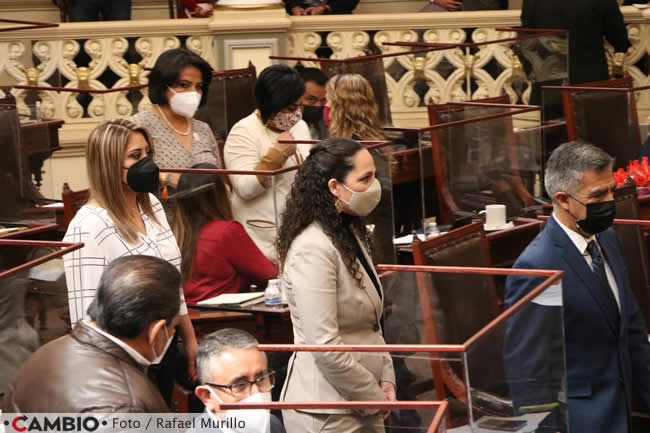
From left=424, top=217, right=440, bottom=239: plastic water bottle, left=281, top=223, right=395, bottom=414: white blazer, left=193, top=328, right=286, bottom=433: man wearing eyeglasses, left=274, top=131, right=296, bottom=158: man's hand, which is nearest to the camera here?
left=193, top=328, right=286, bottom=433: man wearing eyeglasses

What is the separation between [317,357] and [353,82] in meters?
3.66

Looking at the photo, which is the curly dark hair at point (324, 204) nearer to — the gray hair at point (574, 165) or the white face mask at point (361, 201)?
the white face mask at point (361, 201)

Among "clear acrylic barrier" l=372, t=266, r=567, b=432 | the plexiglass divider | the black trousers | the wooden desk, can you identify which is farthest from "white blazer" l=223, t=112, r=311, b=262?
the black trousers

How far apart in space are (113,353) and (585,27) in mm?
6755

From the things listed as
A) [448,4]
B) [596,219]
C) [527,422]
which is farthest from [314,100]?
[527,422]

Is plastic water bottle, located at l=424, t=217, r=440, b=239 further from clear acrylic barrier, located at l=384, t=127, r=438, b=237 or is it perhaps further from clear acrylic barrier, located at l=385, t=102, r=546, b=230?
clear acrylic barrier, located at l=384, t=127, r=438, b=237

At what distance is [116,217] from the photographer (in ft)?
12.5

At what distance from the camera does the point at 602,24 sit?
8.58 metres

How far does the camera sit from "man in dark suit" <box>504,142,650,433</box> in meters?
3.49

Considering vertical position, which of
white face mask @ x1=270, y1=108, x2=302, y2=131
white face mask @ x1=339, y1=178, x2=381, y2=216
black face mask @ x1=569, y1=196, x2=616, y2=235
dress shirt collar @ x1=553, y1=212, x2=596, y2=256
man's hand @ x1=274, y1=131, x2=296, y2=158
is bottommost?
dress shirt collar @ x1=553, y1=212, x2=596, y2=256

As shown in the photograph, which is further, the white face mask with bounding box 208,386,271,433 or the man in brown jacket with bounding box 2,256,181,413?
the man in brown jacket with bounding box 2,256,181,413

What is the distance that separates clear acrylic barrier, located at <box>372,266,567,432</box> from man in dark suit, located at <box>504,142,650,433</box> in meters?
0.45

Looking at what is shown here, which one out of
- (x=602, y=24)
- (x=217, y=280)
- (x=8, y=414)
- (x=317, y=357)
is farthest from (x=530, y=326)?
(x=602, y=24)

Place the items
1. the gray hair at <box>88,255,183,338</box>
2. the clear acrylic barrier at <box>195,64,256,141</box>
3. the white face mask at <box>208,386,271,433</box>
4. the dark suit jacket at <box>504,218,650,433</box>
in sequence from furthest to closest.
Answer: the clear acrylic barrier at <box>195,64,256,141</box>
the dark suit jacket at <box>504,218,650,433</box>
the gray hair at <box>88,255,183,338</box>
the white face mask at <box>208,386,271,433</box>
